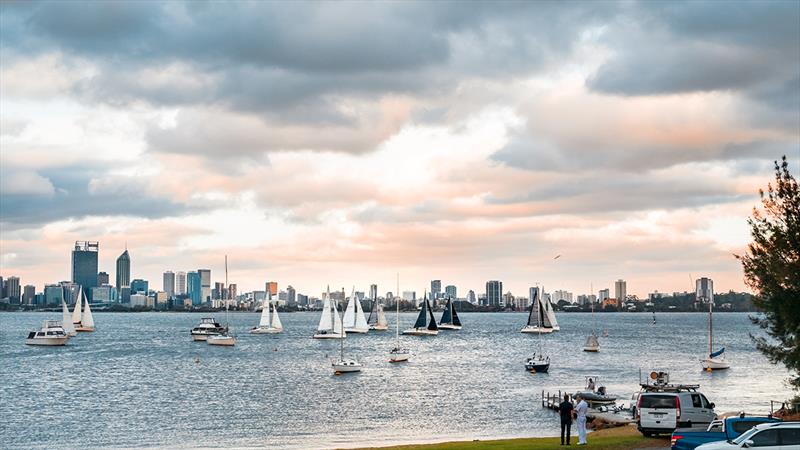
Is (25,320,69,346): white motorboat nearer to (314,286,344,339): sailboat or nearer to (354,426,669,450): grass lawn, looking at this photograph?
(314,286,344,339): sailboat

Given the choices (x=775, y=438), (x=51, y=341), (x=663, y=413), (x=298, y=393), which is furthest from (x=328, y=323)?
(x=775, y=438)

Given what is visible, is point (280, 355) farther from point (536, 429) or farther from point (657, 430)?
point (657, 430)

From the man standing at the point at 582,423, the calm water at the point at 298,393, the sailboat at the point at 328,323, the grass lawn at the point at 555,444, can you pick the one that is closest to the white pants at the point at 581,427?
the man standing at the point at 582,423

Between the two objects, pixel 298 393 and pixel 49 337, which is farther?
pixel 49 337

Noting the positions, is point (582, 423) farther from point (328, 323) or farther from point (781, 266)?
point (328, 323)

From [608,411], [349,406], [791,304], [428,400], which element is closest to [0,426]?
[349,406]

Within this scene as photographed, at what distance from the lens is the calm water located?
6531cm

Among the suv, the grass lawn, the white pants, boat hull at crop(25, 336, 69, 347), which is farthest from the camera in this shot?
boat hull at crop(25, 336, 69, 347)

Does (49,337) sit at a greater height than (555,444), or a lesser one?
lesser

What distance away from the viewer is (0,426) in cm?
7269

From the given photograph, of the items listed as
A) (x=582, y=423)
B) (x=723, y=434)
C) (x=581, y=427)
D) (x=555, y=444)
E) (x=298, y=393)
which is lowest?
(x=298, y=393)

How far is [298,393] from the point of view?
9438cm

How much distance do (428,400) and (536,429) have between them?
23.1m

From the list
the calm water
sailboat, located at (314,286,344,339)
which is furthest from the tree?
sailboat, located at (314,286,344,339)
